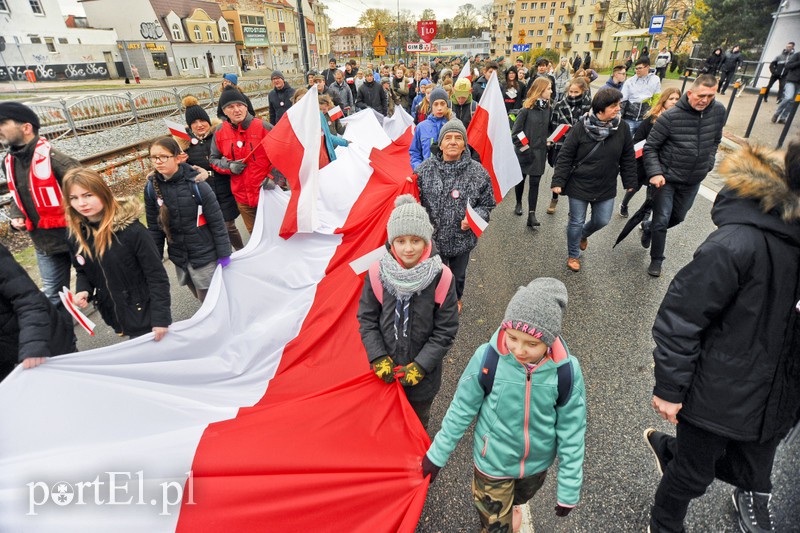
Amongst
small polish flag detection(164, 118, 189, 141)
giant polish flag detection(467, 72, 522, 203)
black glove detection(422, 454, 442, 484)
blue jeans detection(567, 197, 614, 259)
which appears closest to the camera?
black glove detection(422, 454, 442, 484)

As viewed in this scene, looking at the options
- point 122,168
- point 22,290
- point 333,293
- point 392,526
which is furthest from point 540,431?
point 122,168

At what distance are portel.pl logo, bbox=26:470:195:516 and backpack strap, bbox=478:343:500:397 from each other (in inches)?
55.7

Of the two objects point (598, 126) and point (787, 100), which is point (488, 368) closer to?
point (598, 126)

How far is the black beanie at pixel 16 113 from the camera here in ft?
10.6

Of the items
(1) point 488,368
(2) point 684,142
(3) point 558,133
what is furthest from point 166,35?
(1) point 488,368

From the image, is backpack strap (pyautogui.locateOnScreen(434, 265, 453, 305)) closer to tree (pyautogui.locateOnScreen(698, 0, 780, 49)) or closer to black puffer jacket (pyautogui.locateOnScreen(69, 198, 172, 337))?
black puffer jacket (pyautogui.locateOnScreen(69, 198, 172, 337))

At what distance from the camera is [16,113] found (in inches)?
131

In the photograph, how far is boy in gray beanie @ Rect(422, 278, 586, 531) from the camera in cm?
178

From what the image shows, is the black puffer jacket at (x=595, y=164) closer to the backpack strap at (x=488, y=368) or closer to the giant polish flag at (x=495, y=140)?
the giant polish flag at (x=495, y=140)

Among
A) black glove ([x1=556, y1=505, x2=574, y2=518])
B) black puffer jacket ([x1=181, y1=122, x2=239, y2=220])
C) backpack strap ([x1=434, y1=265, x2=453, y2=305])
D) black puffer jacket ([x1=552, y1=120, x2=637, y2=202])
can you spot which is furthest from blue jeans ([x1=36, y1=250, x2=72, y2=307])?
black puffer jacket ([x1=552, y1=120, x2=637, y2=202])

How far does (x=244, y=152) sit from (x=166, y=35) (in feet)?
194

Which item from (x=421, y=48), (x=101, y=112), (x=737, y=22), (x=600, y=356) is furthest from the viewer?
(x=737, y=22)

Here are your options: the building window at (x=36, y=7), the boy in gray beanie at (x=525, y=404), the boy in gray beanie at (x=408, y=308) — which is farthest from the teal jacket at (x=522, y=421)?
the building window at (x=36, y=7)

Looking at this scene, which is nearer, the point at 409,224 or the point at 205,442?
the point at 205,442
